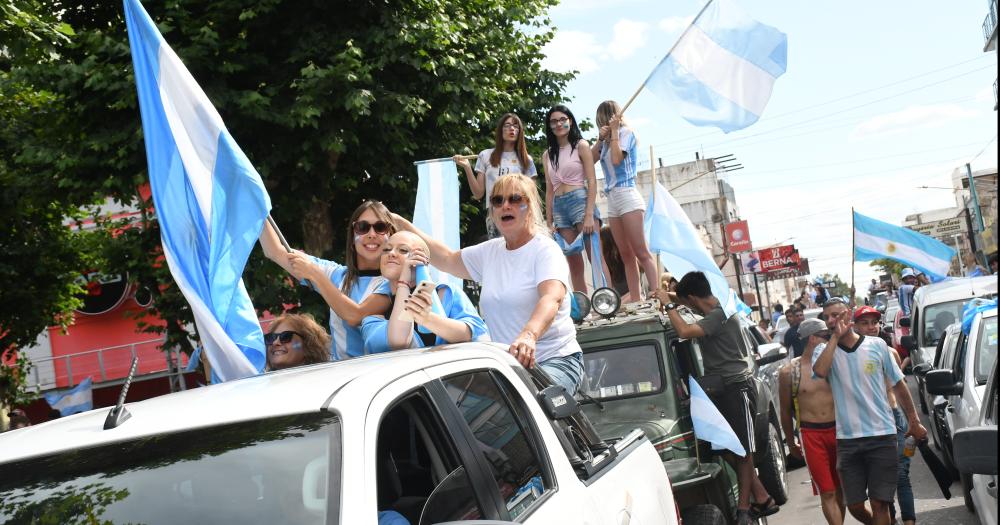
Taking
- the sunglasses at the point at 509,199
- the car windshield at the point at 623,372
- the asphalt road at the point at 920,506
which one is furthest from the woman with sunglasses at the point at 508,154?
the asphalt road at the point at 920,506

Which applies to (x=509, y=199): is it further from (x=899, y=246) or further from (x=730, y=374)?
(x=899, y=246)

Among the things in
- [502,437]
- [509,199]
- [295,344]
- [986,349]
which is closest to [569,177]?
[986,349]

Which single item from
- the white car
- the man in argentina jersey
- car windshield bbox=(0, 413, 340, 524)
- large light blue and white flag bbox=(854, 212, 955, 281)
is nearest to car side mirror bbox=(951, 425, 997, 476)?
the white car

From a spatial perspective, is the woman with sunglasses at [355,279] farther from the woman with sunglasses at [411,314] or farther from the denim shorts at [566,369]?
the denim shorts at [566,369]

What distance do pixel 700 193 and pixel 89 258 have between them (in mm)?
68835

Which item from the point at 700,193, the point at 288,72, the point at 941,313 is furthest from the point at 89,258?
the point at 700,193

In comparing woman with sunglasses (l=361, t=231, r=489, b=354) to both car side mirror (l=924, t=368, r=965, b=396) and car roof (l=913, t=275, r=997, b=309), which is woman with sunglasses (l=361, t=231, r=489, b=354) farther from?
car roof (l=913, t=275, r=997, b=309)

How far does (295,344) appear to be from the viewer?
17.0ft

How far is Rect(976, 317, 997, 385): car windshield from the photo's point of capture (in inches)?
316

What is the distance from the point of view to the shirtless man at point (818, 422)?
8062mm

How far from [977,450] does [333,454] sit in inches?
68.2

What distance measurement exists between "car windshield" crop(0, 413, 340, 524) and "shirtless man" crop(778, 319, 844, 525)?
5972 mm

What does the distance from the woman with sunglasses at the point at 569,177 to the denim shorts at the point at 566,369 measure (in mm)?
3855

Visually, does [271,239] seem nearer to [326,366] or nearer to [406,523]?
[326,366]
